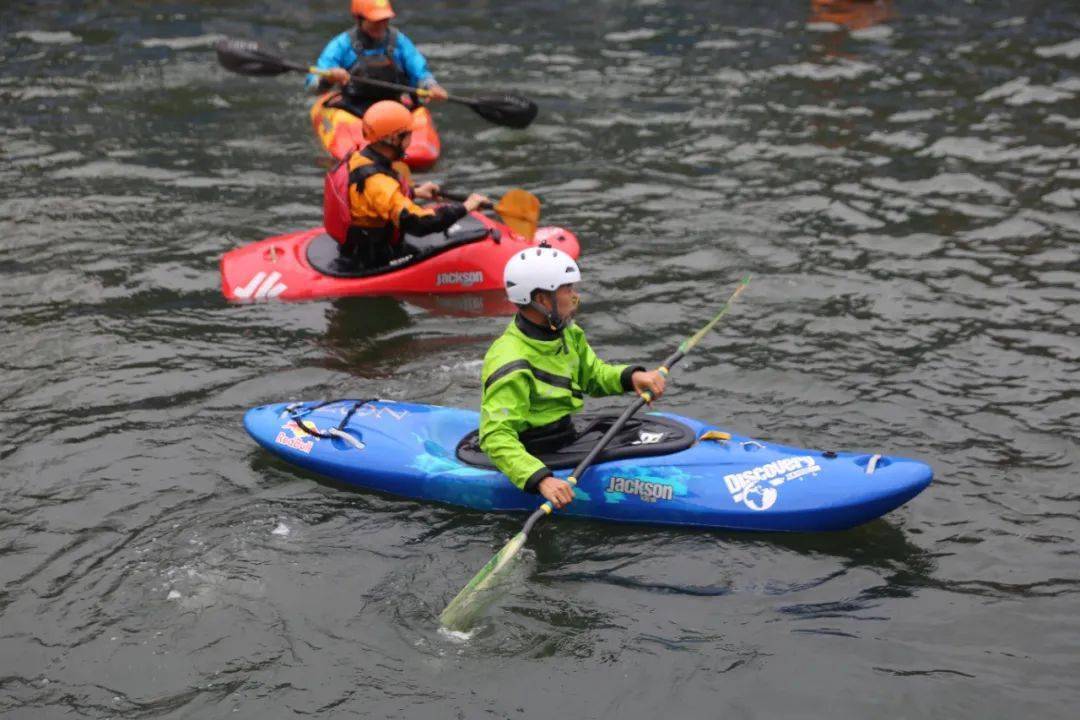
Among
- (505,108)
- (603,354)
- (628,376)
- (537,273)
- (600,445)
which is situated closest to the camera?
(537,273)

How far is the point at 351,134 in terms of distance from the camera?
11461mm

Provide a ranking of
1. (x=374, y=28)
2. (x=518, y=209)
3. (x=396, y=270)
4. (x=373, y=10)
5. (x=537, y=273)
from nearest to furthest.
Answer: (x=537, y=273), (x=396, y=270), (x=518, y=209), (x=373, y=10), (x=374, y=28)

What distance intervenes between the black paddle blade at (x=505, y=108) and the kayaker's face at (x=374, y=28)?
42.9 inches

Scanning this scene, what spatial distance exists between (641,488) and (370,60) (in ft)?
21.6

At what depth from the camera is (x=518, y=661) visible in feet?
19.2

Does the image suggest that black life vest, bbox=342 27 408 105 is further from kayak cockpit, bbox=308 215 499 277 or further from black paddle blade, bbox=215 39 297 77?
kayak cockpit, bbox=308 215 499 277

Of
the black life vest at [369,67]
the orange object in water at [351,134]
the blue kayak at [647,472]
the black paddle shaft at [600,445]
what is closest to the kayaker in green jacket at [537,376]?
the black paddle shaft at [600,445]

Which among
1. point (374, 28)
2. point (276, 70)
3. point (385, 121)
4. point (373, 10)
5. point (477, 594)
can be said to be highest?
point (373, 10)

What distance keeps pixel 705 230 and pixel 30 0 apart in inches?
473

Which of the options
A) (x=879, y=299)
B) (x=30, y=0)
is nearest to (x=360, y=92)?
(x=879, y=299)

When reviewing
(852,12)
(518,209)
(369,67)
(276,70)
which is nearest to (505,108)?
(369,67)

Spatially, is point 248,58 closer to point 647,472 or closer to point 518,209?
point 518,209

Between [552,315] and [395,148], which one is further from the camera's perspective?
[395,148]

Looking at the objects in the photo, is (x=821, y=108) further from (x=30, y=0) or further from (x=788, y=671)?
(x=30, y=0)
